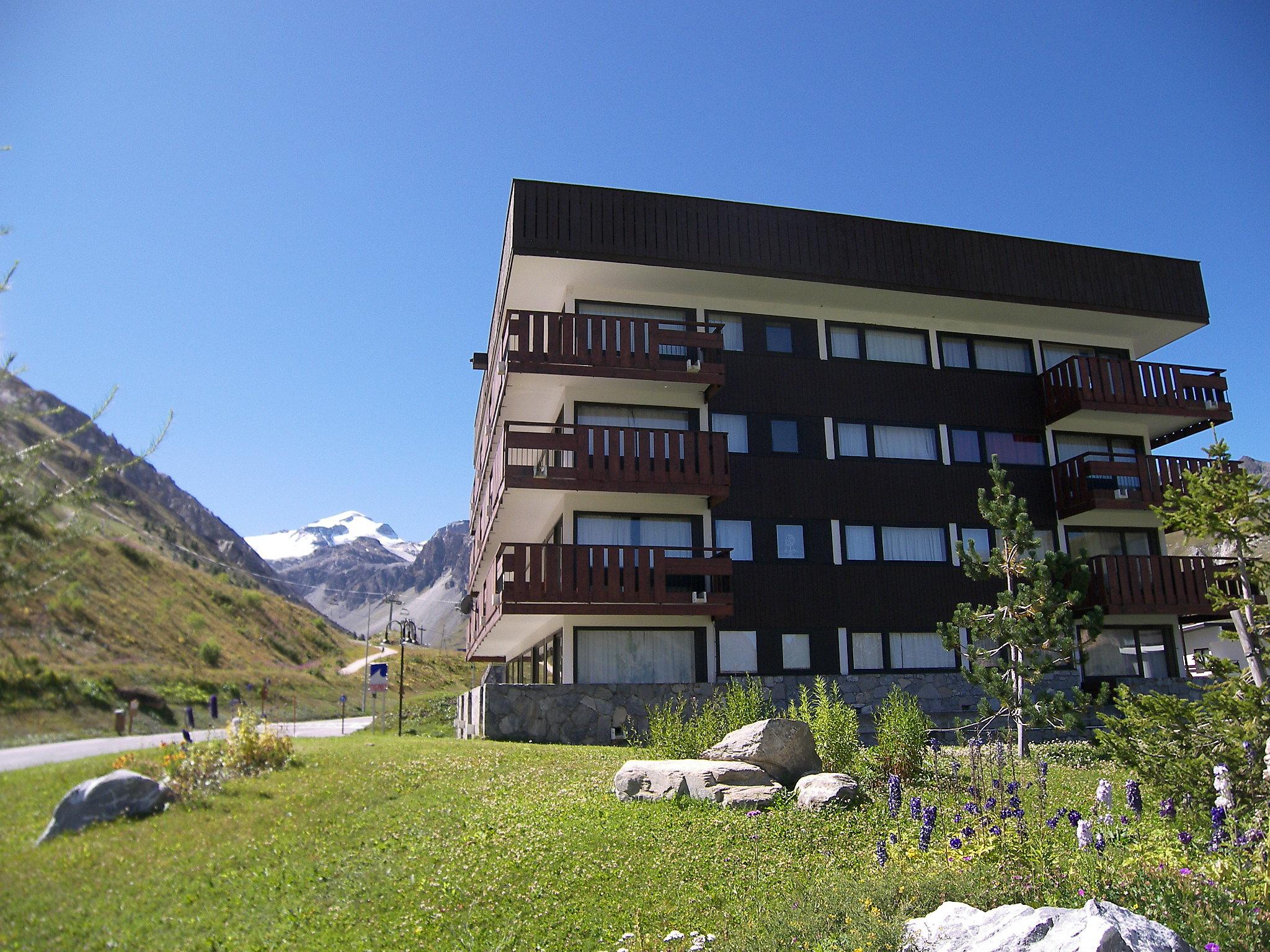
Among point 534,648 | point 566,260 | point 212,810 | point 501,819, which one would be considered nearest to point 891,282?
point 566,260

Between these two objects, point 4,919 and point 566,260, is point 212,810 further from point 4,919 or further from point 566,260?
point 566,260

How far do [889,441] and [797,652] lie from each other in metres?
6.78

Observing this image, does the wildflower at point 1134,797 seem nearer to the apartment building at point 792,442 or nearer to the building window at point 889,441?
the apartment building at point 792,442

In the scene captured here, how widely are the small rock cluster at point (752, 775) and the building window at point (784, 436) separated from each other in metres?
12.9

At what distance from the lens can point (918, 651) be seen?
84.5 feet

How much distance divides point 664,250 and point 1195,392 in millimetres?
17480

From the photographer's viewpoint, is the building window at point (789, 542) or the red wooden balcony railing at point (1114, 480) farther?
the red wooden balcony railing at point (1114, 480)

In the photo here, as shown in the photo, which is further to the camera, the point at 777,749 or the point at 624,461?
the point at 624,461

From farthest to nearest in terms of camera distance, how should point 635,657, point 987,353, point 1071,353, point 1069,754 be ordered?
1. point 1071,353
2. point 987,353
3. point 635,657
4. point 1069,754

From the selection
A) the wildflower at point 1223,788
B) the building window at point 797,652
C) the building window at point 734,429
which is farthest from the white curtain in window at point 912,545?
the wildflower at point 1223,788

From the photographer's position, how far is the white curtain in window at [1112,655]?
2764 centimetres

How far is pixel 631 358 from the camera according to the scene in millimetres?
23750

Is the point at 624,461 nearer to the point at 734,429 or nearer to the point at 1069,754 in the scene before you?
the point at 734,429

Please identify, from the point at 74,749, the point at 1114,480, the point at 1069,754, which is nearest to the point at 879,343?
the point at 1114,480
